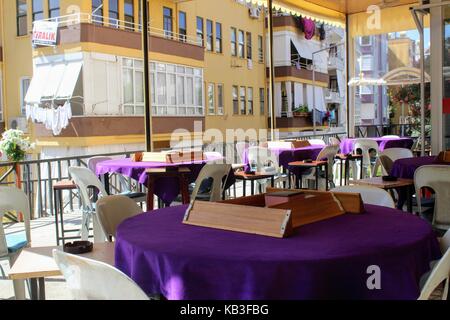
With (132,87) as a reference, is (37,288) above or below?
below

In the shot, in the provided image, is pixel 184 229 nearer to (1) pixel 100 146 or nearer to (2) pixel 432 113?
(2) pixel 432 113

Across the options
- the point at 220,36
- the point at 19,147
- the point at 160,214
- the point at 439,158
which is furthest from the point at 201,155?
the point at 220,36

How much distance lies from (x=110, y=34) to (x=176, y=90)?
3.62m

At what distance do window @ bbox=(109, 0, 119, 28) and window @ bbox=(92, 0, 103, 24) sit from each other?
1.26 feet

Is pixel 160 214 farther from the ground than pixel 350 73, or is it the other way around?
pixel 350 73

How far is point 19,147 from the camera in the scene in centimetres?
674

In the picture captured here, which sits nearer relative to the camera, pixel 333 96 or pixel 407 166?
pixel 407 166

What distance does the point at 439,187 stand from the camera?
11.5 feet

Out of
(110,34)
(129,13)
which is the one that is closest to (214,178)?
(110,34)

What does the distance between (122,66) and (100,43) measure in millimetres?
1200

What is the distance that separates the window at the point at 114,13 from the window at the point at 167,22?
2.09 metres

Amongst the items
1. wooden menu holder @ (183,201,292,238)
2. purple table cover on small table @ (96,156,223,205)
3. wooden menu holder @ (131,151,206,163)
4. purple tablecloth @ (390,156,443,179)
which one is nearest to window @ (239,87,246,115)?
wooden menu holder @ (131,151,206,163)

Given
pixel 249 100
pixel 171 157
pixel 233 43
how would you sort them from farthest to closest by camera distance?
pixel 249 100, pixel 233 43, pixel 171 157

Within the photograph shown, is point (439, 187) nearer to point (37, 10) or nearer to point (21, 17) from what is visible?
point (37, 10)
